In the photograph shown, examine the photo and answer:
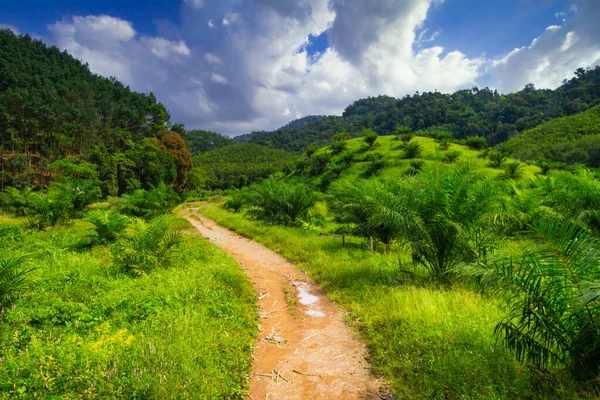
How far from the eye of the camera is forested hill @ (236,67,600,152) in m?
74.0

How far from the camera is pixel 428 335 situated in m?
3.73

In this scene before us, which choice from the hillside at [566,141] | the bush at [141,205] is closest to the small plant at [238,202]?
the bush at [141,205]

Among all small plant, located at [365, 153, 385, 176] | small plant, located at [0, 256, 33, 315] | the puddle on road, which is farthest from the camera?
small plant, located at [365, 153, 385, 176]

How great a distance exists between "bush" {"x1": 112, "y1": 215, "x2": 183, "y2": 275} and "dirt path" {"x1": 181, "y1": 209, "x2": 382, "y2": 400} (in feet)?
7.56

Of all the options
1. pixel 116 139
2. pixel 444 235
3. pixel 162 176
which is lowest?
pixel 444 235

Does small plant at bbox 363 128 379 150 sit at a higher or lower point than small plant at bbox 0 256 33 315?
higher

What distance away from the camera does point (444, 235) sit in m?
5.71

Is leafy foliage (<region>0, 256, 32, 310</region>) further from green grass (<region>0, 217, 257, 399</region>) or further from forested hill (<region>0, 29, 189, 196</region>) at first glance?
forested hill (<region>0, 29, 189, 196</region>)

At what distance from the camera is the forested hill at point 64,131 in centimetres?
3048

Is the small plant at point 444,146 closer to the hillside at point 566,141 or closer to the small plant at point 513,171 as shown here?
the small plant at point 513,171

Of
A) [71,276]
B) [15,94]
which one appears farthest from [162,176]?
[71,276]

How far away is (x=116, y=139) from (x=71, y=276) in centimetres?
4188

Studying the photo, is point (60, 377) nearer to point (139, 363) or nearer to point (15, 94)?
point (139, 363)

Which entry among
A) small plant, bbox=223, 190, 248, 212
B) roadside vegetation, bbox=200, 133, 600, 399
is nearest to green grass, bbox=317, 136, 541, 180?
small plant, bbox=223, 190, 248, 212
